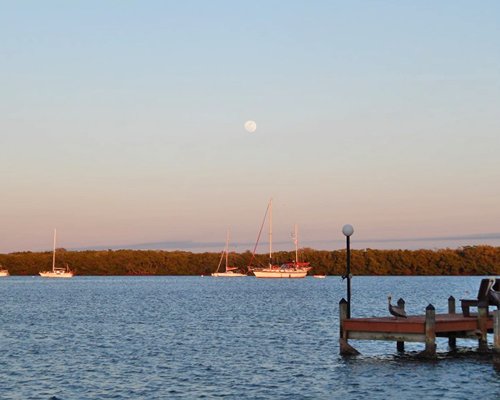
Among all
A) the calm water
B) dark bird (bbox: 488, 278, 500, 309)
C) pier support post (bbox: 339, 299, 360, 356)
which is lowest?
the calm water

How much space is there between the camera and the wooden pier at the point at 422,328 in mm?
35312

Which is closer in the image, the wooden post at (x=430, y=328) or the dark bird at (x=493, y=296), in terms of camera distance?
the wooden post at (x=430, y=328)

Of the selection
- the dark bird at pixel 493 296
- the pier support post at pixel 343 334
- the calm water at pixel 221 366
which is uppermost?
the dark bird at pixel 493 296

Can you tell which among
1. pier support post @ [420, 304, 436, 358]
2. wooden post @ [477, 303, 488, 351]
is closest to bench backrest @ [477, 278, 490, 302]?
wooden post @ [477, 303, 488, 351]

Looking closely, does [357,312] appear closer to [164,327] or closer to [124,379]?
[164,327]

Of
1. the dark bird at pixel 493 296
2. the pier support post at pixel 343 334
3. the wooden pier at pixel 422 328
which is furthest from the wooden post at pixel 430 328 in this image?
the pier support post at pixel 343 334

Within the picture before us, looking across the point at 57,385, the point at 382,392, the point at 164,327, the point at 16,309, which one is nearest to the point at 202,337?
the point at 164,327

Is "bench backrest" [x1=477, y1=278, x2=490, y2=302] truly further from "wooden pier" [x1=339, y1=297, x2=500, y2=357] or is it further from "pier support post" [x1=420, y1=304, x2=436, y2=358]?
"pier support post" [x1=420, y1=304, x2=436, y2=358]

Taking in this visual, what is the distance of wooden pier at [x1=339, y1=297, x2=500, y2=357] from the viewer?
3531 centimetres

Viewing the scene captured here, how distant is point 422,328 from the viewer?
35406 millimetres

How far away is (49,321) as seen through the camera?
69.9 metres

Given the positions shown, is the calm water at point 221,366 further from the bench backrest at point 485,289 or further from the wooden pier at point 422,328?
the bench backrest at point 485,289

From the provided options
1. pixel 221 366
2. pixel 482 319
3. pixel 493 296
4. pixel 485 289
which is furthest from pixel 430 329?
pixel 221 366

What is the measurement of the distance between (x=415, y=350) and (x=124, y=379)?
51.0 feet
